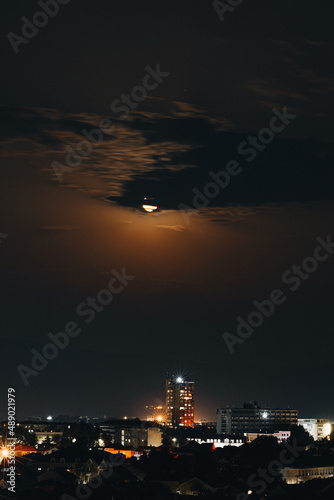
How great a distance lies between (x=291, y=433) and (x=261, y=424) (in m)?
28.1

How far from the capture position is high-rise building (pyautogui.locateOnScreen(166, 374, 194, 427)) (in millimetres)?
168500

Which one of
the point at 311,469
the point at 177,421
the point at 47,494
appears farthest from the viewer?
the point at 177,421

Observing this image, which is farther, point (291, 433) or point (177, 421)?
point (177, 421)

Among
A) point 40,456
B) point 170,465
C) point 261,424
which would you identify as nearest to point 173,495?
point 170,465

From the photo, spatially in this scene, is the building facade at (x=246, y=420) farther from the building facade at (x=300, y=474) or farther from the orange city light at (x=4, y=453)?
the orange city light at (x=4, y=453)

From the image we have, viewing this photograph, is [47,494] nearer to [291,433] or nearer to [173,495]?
[173,495]

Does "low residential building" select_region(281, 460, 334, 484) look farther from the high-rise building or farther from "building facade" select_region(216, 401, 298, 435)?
the high-rise building

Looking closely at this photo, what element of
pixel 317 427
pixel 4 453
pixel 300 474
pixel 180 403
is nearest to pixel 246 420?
pixel 317 427

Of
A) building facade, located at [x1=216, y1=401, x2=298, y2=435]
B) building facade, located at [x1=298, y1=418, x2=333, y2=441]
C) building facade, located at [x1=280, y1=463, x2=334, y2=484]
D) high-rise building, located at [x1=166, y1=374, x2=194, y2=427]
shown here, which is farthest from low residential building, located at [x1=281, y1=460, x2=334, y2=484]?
high-rise building, located at [x1=166, y1=374, x2=194, y2=427]

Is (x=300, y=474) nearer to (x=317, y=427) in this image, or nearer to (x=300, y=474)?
(x=300, y=474)

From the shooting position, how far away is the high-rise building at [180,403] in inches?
6634

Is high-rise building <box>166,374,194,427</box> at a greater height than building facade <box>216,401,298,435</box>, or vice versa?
high-rise building <box>166,374,194,427</box>

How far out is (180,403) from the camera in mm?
169875

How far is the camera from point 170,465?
211 feet
